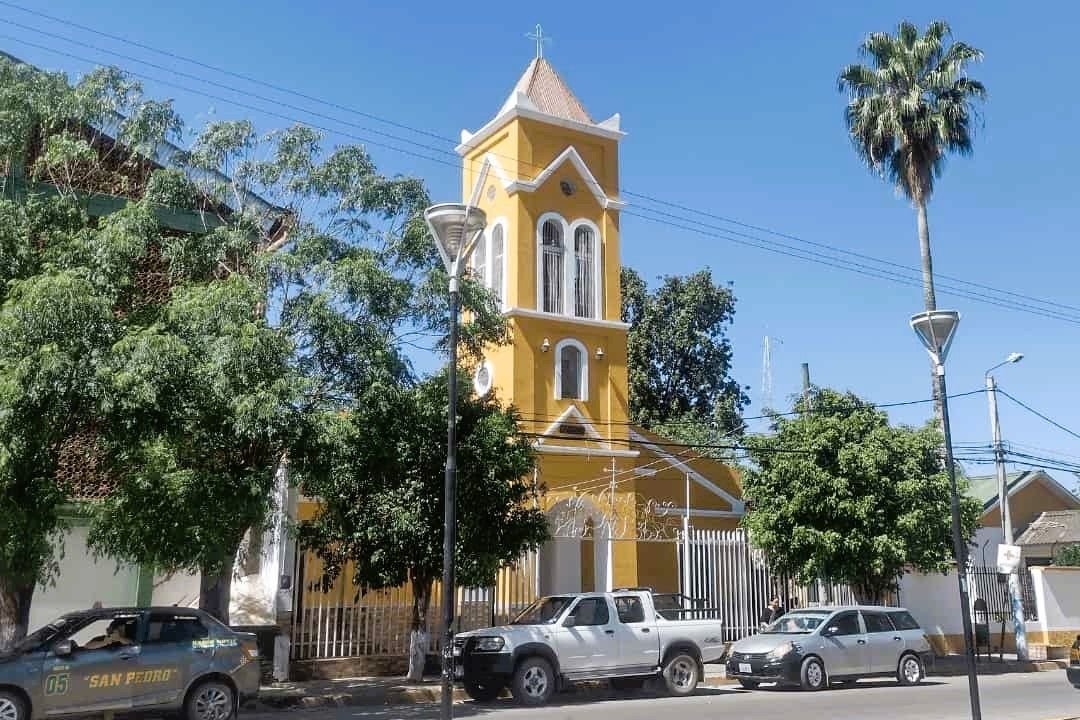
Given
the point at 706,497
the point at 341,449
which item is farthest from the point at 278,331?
the point at 706,497

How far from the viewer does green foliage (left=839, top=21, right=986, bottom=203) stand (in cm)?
2625

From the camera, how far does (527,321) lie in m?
26.4

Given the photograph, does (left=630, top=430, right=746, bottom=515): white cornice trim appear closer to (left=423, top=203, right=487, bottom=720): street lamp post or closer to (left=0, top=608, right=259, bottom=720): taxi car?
(left=0, top=608, right=259, bottom=720): taxi car

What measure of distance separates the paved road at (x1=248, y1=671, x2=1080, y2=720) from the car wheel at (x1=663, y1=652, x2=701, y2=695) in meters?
0.24

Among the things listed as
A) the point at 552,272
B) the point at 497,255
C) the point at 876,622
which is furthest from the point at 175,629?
the point at 497,255

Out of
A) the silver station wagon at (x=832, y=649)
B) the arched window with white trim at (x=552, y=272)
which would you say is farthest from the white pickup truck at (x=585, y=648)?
the arched window with white trim at (x=552, y=272)

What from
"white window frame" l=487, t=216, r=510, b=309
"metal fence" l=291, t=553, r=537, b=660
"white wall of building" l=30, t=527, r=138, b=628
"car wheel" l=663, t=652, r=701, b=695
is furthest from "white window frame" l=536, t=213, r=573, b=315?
"white wall of building" l=30, t=527, r=138, b=628

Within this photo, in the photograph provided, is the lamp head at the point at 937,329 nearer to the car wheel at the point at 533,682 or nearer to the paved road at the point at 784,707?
the paved road at the point at 784,707

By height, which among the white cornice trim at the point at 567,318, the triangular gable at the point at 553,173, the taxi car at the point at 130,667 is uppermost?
the triangular gable at the point at 553,173

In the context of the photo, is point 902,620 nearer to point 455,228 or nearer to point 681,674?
point 681,674

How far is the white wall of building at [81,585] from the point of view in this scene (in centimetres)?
1752

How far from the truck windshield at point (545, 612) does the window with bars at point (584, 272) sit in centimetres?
1263

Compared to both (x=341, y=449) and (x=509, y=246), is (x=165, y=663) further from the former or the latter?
(x=509, y=246)

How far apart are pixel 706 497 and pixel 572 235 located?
954 centimetres
